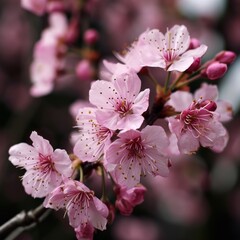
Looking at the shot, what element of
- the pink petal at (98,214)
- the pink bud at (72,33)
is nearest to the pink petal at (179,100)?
the pink petal at (98,214)

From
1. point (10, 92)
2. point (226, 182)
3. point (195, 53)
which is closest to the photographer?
point (195, 53)

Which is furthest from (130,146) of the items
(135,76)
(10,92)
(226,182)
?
(10,92)

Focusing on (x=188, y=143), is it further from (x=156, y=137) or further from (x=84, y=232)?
(x=84, y=232)

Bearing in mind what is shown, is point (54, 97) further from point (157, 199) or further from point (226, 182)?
point (226, 182)

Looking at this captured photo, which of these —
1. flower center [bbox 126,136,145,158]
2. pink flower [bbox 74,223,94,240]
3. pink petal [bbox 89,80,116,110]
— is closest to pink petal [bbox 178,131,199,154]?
flower center [bbox 126,136,145,158]

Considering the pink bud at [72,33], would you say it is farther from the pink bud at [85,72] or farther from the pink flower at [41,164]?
the pink flower at [41,164]

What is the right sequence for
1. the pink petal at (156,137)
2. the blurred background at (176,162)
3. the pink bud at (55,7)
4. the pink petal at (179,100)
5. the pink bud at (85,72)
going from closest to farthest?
1. the pink petal at (156,137)
2. the pink petal at (179,100)
3. the pink bud at (85,72)
4. the pink bud at (55,7)
5. the blurred background at (176,162)

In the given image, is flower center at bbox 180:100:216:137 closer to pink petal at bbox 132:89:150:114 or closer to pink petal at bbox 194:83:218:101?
pink petal at bbox 132:89:150:114
